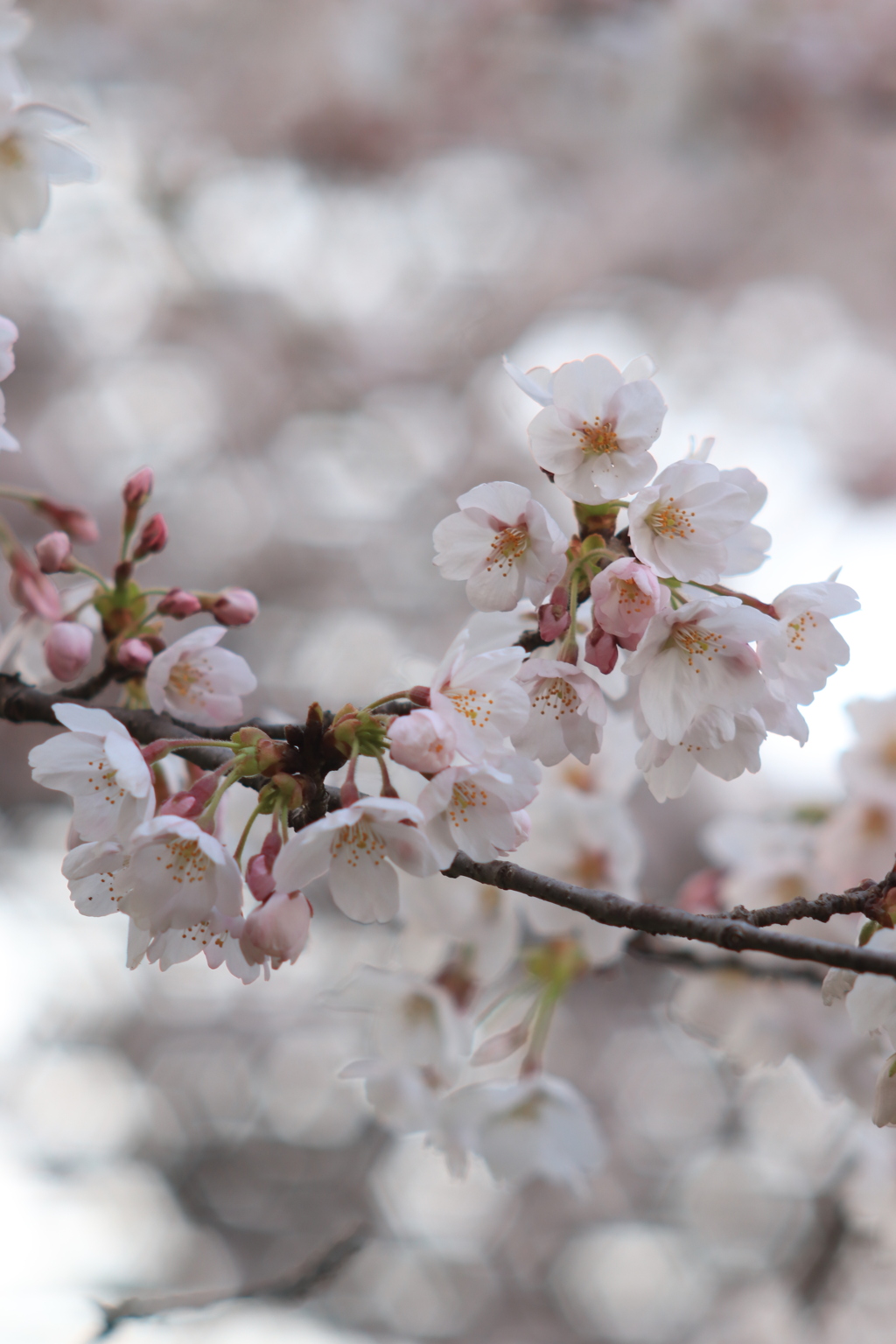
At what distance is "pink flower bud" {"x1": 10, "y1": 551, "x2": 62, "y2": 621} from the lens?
938 mm

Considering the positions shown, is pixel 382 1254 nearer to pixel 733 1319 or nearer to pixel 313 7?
pixel 733 1319

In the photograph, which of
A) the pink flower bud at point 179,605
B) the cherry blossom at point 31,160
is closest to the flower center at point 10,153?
the cherry blossom at point 31,160

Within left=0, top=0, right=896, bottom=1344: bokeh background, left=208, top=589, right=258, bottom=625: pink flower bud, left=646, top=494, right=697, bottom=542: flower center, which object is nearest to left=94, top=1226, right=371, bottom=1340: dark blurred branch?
left=208, top=589, right=258, bottom=625: pink flower bud

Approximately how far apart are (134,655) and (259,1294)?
70 cm

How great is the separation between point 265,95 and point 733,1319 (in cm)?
735

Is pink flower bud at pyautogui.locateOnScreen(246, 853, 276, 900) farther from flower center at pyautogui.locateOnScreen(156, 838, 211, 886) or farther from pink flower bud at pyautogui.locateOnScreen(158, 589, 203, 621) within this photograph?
pink flower bud at pyautogui.locateOnScreen(158, 589, 203, 621)

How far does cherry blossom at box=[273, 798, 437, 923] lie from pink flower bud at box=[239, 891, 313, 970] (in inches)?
0.6

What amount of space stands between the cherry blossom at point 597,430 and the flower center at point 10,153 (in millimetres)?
639

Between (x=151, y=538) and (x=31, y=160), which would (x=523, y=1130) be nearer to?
(x=151, y=538)

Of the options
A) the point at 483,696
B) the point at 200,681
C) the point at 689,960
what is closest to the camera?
the point at 483,696

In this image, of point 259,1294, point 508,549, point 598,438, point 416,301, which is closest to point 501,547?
point 508,549

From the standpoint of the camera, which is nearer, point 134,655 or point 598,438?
point 598,438

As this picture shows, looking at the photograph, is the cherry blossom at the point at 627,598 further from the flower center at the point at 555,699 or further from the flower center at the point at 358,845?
the flower center at the point at 358,845

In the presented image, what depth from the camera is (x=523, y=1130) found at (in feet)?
4.09
